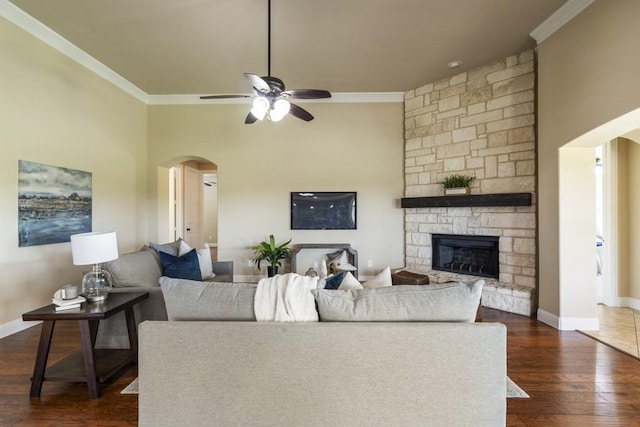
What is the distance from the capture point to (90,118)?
402 centimetres

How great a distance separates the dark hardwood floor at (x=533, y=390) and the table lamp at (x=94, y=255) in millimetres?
664

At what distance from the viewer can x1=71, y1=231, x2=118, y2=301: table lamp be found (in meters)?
2.14

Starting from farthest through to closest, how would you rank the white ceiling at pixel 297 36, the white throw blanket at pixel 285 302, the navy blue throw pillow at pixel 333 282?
the white ceiling at pixel 297 36 → the navy blue throw pillow at pixel 333 282 → the white throw blanket at pixel 285 302

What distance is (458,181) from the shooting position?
4172 mm

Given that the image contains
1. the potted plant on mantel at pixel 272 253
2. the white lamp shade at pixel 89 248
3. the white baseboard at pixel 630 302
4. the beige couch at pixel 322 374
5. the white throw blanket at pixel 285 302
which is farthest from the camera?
the potted plant on mantel at pixel 272 253

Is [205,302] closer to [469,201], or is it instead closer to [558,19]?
[469,201]

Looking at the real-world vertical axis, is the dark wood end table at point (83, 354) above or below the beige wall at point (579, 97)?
below

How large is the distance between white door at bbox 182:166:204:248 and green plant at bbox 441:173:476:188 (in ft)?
18.8

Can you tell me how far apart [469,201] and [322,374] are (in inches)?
133

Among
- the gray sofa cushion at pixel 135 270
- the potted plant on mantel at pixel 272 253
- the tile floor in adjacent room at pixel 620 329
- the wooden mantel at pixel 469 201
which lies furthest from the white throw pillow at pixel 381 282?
the potted plant on mantel at pixel 272 253

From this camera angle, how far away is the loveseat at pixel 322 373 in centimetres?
142

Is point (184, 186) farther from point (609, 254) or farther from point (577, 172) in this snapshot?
point (609, 254)

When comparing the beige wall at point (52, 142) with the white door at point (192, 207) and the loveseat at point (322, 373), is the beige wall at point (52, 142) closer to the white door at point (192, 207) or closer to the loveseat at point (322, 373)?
the white door at point (192, 207)

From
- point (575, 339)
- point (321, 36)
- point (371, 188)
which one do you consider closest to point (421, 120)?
point (371, 188)
